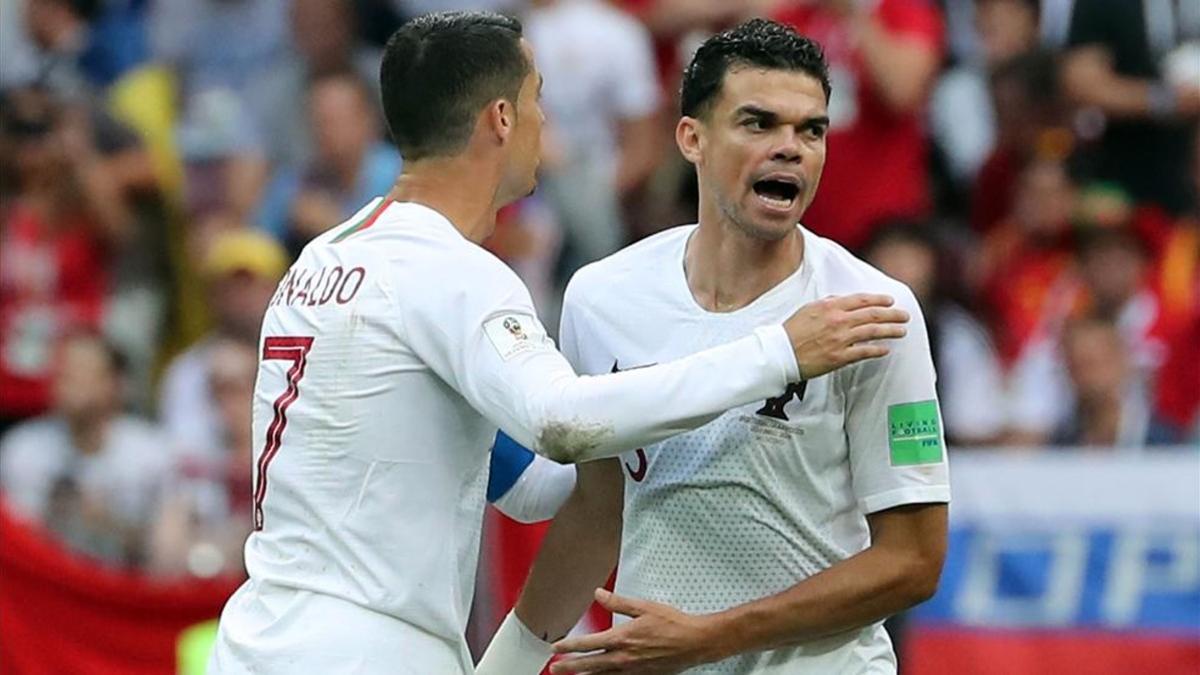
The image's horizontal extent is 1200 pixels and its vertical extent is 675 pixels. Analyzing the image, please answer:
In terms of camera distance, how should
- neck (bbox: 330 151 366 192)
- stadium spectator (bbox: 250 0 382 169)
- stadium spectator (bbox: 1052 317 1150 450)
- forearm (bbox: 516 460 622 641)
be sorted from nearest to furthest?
forearm (bbox: 516 460 622 641) → stadium spectator (bbox: 1052 317 1150 450) → neck (bbox: 330 151 366 192) → stadium spectator (bbox: 250 0 382 169)

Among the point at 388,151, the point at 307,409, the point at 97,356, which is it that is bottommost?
the point at 97,356

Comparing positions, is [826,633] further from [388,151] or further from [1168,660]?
[388,151]

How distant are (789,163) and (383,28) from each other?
7277 millimetres

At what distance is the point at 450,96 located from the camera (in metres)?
5.02

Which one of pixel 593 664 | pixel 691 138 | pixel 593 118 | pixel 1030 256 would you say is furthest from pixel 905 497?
pixel 593 118

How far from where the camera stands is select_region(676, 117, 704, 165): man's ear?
5.30 metres

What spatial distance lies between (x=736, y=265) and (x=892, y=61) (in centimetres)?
537

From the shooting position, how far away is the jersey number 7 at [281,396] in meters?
4.90

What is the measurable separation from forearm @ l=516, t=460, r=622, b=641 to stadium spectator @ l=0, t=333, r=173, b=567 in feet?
12.6

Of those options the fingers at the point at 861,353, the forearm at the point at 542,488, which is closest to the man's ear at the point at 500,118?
the forearm at the point at 542,488

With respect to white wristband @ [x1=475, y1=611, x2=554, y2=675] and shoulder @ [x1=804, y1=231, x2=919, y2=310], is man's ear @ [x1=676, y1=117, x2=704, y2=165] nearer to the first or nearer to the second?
shoulder @ [x1=804, y1=231, x2=919, y2=310]

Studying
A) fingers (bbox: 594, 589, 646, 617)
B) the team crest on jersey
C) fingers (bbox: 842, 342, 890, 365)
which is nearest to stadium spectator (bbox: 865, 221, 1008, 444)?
fingers (bbox: 594, 589, 646, 617)

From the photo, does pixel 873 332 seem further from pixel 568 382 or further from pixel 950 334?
pixel 950 334

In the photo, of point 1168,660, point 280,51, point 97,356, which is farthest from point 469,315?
point 280,51
